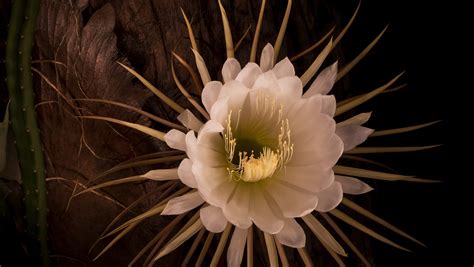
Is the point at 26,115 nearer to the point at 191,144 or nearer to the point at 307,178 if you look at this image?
the point at 191,144

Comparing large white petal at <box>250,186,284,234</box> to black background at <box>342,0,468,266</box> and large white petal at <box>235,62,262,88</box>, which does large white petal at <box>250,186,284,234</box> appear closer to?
large white petal at <box>235,62,262,88</box>

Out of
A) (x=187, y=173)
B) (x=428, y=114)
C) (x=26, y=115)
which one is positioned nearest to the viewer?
(x=187, y=173)

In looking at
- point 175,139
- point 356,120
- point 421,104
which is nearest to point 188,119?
point 175,139

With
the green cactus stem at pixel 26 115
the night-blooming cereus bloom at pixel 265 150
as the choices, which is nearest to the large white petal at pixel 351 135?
the night-blooming cereus bloom at pixel 265 150

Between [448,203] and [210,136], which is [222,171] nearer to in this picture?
[210,136]

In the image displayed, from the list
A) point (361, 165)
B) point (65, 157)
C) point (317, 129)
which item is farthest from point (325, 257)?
point (65, 157)

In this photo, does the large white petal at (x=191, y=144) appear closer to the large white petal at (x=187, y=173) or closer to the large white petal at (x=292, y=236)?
the large white petal at (x=187, y=173)
